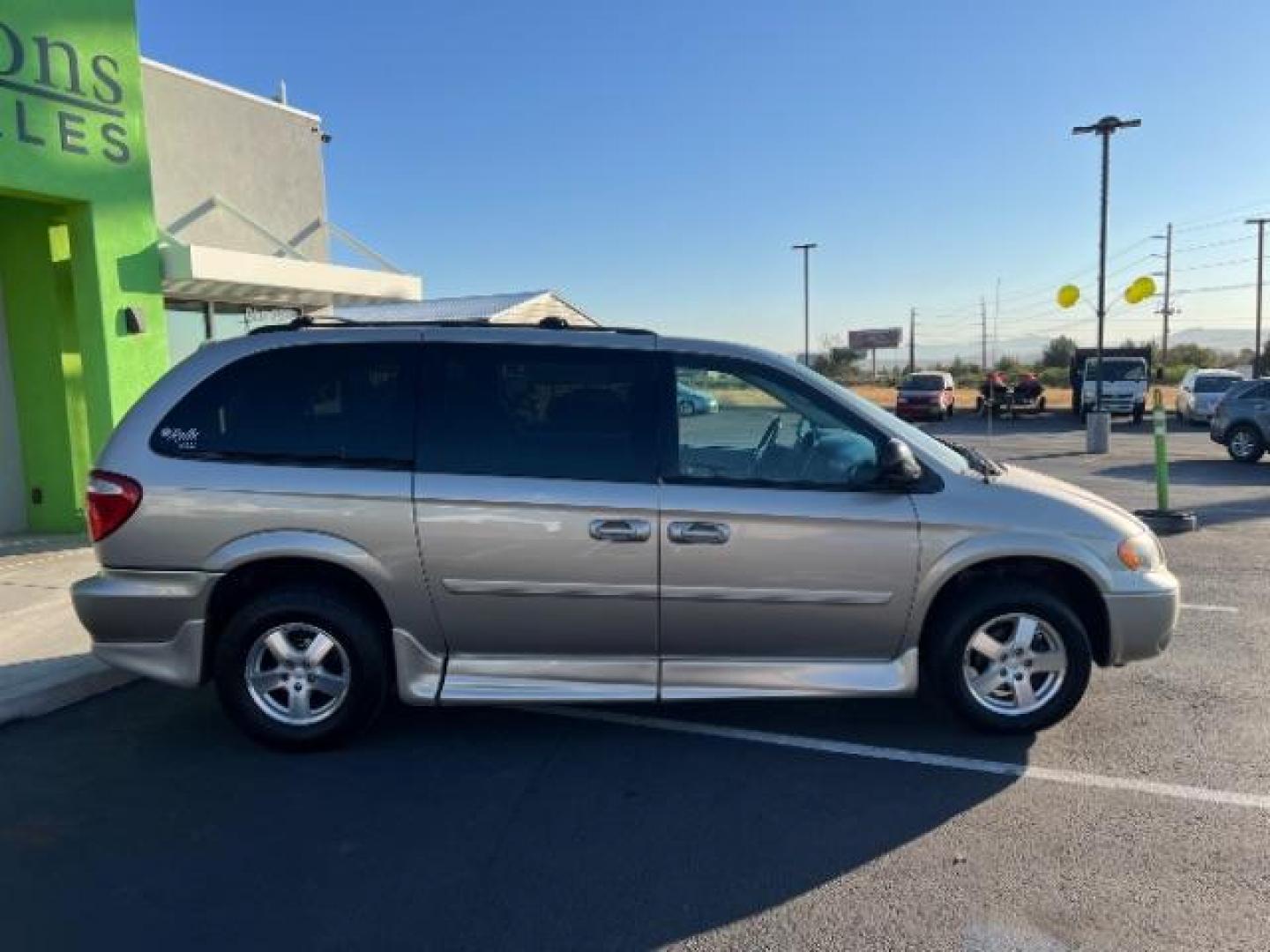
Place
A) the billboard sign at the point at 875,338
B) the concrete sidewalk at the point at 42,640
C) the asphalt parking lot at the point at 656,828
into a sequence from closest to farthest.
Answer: the asphalt parking lot at the point at 656,828 < the concrete sidewalk at the point at 42,640 < the billboard sign at the point at 875,338

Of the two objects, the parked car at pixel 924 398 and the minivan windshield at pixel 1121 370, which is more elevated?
the minivan windshield at pixel 1121 370

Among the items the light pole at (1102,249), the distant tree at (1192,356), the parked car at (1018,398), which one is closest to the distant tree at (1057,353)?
the distant tree at (1192,356)

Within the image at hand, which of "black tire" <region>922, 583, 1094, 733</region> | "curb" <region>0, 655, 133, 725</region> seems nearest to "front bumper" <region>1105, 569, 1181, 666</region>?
"black tire" <region>922, 583, 1094, 733</region>

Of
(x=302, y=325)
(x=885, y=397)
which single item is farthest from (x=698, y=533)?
(x=885, y=397)

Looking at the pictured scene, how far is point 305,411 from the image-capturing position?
14.3ft

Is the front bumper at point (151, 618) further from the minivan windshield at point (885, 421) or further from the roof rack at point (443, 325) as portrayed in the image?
the minivan windshield at point (885, 421)

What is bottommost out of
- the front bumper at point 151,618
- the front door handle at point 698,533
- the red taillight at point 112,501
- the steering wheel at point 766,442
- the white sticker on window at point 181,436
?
the front bumper at point 151,618

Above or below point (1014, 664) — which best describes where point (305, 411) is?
above

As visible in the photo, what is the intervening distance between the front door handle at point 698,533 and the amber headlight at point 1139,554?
6.04 feet

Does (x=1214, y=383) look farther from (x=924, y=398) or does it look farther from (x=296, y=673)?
(x=296, y=673)

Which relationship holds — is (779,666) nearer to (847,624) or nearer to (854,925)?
(847,624)

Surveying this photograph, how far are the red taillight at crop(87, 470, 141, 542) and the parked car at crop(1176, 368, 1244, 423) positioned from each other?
92.5 ft

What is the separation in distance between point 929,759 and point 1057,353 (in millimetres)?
70160

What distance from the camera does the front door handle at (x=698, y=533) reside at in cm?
410
